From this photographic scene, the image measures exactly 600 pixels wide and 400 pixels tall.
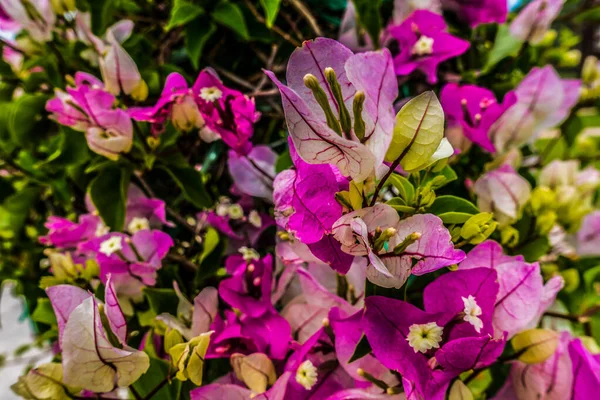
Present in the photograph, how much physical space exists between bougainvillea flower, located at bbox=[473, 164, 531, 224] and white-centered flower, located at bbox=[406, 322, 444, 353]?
7.1 inches

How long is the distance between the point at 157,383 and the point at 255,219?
18cm

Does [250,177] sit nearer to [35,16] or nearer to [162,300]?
[162,300]

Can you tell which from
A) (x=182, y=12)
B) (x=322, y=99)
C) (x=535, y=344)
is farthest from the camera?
(x=182, y=12)

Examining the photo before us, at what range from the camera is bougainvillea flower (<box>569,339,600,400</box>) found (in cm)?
32

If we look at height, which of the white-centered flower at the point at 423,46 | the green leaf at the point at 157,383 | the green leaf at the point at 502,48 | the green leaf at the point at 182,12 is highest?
the green leaf at the point at 182,12

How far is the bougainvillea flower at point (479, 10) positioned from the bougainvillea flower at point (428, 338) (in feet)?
1.13

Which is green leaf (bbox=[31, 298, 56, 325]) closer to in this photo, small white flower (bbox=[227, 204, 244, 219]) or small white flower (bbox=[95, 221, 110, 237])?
small white flower (bbox=[95, 221, 110, 237])

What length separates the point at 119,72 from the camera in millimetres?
425

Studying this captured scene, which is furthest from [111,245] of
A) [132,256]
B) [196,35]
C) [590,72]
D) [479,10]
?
[590,72]

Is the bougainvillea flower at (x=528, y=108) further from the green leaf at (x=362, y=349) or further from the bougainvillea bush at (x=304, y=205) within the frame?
the green leaf at (x=362, y=349)

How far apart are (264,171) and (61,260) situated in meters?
0.20

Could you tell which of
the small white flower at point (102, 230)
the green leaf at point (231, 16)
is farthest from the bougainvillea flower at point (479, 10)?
the small white flower at point (102, 230)

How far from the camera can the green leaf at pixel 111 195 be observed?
1.41 ft

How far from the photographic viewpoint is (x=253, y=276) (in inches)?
15.4
